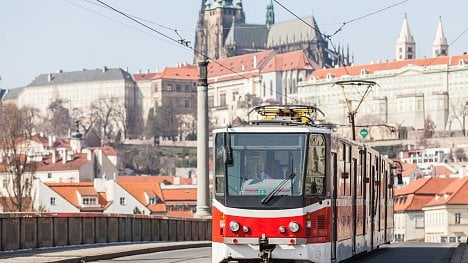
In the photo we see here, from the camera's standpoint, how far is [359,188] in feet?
93.4

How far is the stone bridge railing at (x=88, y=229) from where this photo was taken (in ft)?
97.1

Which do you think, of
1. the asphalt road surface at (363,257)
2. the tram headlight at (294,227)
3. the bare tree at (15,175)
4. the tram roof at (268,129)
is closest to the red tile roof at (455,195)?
the bare tree at (15,175)

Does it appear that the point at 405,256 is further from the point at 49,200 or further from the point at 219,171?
the point at 49,200

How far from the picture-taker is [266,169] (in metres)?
23.1

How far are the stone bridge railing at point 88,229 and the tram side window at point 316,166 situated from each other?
755 centimetres

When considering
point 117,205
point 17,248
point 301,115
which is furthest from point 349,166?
point 117,205

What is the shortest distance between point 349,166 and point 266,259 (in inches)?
175

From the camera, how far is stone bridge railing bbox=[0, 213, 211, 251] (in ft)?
97.1

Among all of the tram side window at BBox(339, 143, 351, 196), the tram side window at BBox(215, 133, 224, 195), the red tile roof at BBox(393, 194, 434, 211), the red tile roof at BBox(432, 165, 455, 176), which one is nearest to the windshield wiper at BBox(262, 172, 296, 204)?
the tram side window at BBox(215, 133, 224, 195)

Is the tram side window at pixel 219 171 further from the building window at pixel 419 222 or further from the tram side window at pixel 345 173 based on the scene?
the building window at pixel 419 222

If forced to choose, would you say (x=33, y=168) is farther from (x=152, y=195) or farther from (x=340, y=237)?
(x=340, y=237)

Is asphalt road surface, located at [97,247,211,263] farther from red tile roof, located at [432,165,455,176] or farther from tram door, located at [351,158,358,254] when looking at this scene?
red tile roof, located at [432,165,455,176]

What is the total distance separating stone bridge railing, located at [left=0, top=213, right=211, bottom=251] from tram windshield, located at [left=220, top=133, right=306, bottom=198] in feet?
22.8

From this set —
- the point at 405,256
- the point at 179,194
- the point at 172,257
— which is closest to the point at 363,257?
the point at 405,256
